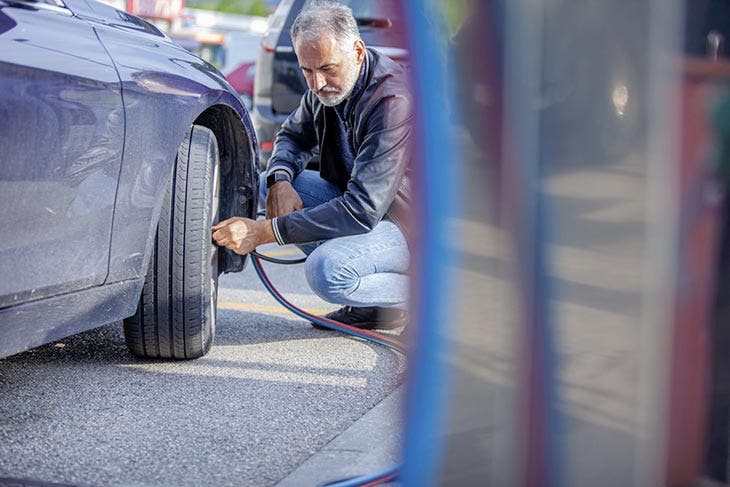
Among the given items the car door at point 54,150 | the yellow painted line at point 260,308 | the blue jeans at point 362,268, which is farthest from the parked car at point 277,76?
the car door at point 54,150

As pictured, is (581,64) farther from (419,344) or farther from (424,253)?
(419,344)

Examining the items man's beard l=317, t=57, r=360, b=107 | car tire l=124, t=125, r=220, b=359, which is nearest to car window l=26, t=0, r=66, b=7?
car tire l=124, t=125, r=220, b=359

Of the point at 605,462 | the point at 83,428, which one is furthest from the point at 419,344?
the point at 83,428

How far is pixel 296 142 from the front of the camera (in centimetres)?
394

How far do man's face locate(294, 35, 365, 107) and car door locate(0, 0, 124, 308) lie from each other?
2.65 ft

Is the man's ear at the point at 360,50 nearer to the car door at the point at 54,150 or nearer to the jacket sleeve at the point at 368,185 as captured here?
the jacket sleeve at the point at 368,185

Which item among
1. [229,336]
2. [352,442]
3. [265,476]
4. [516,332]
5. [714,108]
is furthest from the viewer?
[229,336]

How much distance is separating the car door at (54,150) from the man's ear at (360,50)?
95cm

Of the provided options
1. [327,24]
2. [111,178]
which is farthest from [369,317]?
[111,178]

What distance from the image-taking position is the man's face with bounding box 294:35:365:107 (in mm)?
3264

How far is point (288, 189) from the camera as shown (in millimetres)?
3760

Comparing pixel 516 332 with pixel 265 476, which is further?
pixel 265 476

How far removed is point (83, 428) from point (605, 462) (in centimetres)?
164

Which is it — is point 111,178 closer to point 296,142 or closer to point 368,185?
point 368,185
